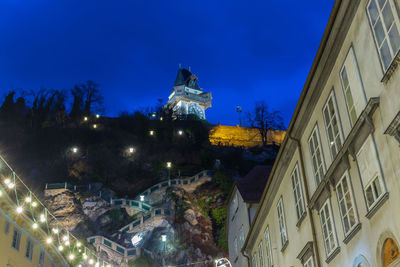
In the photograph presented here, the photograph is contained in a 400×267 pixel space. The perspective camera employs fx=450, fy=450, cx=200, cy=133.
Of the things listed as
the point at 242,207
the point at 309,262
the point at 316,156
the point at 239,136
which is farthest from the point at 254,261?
the point at 239,136

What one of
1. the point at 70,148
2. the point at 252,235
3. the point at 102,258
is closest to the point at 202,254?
the point at 102,258

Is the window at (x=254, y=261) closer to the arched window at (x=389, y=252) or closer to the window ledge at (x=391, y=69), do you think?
the arched window at (x=389, y=252)

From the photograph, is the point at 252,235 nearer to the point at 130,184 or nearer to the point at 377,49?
the point at 377,49

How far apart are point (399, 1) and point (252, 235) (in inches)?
725

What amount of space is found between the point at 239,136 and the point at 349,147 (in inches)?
3142

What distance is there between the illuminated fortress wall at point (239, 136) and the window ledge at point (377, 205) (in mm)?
75100

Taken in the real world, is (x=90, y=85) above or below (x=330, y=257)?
above

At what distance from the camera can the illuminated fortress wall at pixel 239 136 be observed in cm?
8696

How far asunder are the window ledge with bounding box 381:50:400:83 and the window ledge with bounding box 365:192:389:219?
7.51ft

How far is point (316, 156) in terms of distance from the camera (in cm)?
1402

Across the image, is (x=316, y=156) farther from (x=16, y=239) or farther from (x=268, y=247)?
(x=16, y=239)

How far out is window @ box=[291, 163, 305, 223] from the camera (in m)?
15.6

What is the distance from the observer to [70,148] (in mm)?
72375

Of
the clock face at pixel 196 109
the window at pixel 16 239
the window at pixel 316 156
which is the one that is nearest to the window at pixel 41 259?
the window at pixel 16 239
